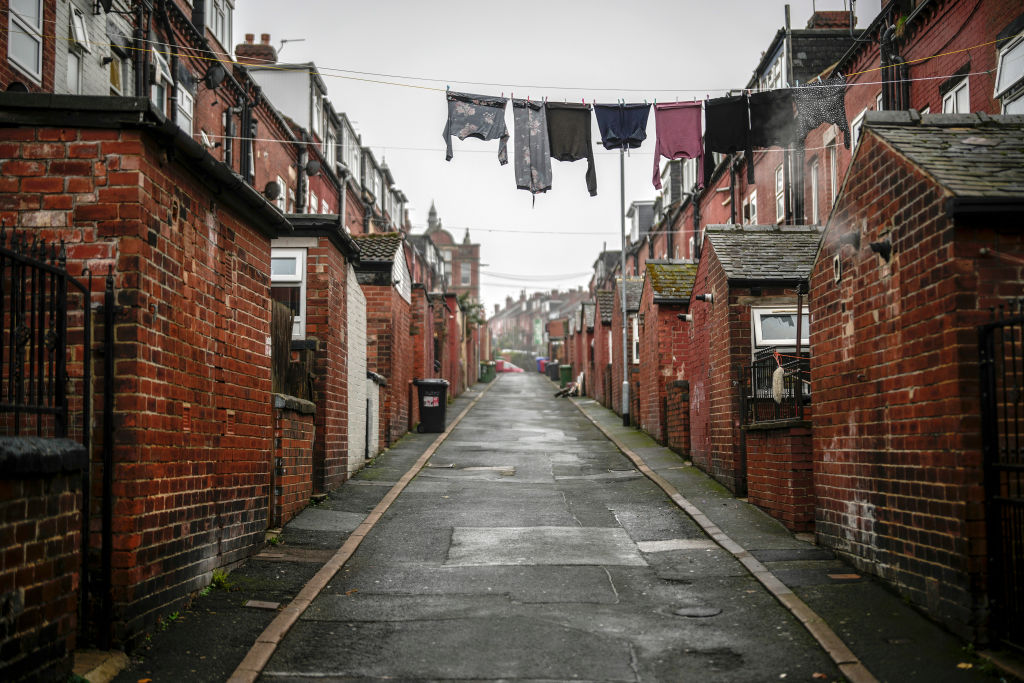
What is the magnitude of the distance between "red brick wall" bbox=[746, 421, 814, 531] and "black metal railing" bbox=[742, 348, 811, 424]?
567mm

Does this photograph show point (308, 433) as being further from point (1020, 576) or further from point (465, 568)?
point (1020, 576)

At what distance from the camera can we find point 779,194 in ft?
85.5

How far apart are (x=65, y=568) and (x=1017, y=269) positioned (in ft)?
21.1

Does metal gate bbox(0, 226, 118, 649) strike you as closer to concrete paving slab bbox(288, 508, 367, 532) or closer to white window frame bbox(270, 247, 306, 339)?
concrete paving slab bbox(288, 508, 367, 532)

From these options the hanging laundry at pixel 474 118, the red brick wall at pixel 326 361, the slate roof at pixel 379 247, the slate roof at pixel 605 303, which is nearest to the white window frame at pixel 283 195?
the slate roof at pixel 379 247

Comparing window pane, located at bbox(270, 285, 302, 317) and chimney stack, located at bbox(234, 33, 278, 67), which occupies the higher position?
chimney stack, located at bbox(234, 33, 278, 67)

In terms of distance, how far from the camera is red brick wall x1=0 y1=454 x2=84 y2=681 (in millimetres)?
4457

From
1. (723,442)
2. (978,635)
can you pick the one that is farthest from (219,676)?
(723,442)

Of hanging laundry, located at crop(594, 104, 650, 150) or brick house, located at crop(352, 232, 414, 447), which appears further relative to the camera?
brick house, located at crop(352, 232, 414, 447)

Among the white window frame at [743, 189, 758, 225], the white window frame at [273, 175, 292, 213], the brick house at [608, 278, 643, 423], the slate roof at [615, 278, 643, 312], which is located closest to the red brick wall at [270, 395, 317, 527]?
the brick house at [608, 278, 643, 423]

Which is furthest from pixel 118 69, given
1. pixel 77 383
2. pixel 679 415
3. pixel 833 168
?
pixel 833 168

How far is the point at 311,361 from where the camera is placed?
1266cm

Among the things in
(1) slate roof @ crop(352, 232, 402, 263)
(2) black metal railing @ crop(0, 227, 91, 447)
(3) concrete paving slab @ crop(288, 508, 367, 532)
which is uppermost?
(1) slate roof @ crop(352, 232, 402, 263)

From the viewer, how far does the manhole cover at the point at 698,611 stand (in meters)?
7.10
